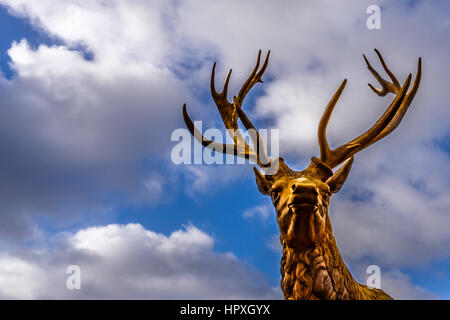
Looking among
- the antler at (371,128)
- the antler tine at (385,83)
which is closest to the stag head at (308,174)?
the antler at (371,128)

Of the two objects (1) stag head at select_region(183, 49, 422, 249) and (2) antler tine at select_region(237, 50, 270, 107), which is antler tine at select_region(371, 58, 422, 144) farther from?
(2) antler tine at select_region(237, 50, 270, 107)

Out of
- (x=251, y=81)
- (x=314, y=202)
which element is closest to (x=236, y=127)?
(x=251, y=81)

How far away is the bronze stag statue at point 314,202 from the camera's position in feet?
13.1

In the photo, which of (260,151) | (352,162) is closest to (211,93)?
(260,151)

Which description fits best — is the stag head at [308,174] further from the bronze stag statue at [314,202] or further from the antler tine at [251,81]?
the antler tine at [251,81]

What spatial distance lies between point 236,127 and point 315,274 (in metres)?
2.50

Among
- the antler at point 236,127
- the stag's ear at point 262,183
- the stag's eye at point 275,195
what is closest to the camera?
the stag's eye at point 275,195

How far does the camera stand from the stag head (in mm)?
3941

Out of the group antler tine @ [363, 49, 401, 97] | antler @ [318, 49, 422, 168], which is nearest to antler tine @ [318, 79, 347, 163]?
antler @ [318, 49, 422, 168]

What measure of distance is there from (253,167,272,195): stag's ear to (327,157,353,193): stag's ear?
600 mm

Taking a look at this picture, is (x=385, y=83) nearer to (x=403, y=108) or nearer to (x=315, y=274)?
(x=403, y=108)
